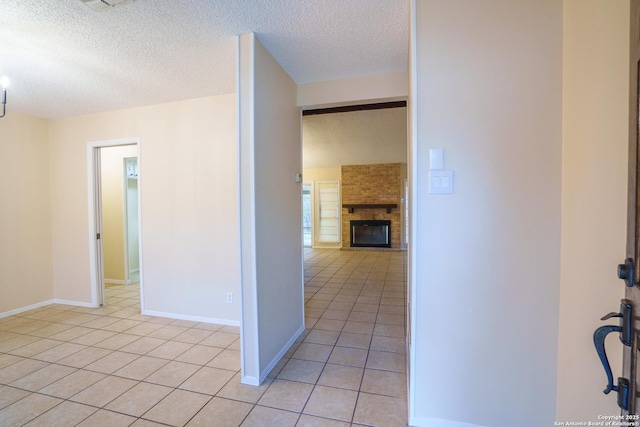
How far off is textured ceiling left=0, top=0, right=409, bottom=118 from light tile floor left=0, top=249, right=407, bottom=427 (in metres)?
2.43

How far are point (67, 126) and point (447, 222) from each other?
15.3ft

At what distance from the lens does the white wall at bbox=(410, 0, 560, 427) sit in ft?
4.50

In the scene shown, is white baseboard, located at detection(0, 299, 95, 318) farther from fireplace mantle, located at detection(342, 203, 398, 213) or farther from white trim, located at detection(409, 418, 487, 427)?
fireplace mantle, located at detection(342, 203, 398, 213)

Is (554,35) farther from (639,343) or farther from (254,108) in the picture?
(254,108)

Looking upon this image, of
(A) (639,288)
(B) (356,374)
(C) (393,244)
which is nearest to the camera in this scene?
(A) (639,288)

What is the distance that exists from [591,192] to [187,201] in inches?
128

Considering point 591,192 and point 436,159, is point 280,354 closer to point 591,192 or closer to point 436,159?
point 436,159

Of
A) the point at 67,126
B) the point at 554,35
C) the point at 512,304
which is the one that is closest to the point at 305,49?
the point at 554,35

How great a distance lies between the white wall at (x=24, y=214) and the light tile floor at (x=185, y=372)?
0.31 metres

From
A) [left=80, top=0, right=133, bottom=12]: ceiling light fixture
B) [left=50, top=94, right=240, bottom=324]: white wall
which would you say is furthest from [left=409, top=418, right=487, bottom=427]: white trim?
[left=80, top=0, right=133, bottom=12]: ceiling light fixture

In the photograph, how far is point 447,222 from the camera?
147 cm

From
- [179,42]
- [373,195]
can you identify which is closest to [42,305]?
[179,42]

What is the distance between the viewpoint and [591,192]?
1.09 m

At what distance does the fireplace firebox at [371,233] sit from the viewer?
26.9ft
